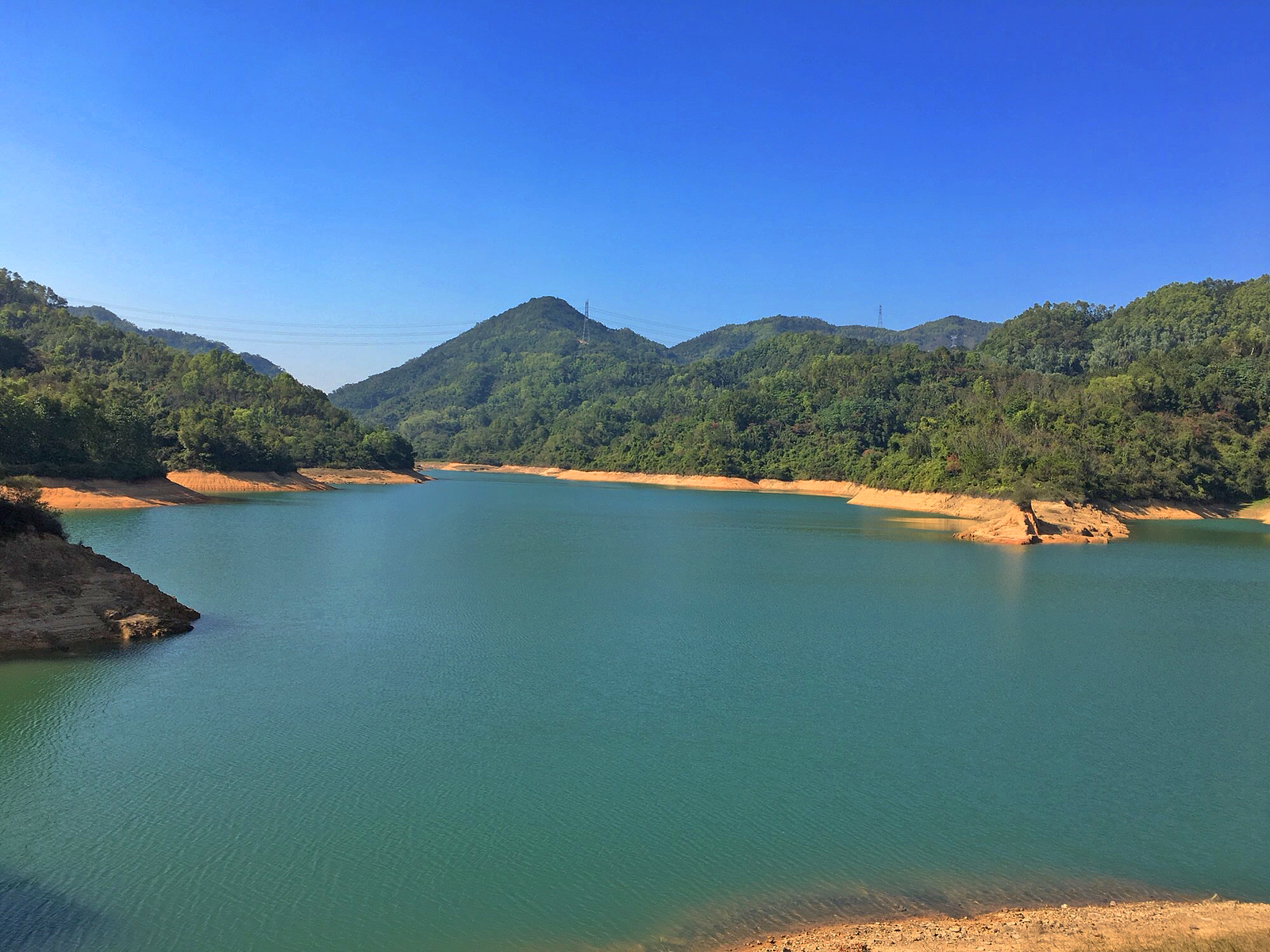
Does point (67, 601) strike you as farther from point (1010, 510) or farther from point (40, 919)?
point (1010, 510)

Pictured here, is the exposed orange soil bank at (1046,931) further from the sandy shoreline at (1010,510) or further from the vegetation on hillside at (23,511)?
the sandy shoreline at (1010,510)

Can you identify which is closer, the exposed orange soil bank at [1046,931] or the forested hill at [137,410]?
the exposed orange soil bank at [1046,931]

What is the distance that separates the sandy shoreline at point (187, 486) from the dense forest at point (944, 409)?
107ft

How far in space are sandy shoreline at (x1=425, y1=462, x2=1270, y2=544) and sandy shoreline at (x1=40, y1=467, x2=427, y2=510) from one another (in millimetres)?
31335

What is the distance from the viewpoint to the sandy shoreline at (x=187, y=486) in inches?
1432

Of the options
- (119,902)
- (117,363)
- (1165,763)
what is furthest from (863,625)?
(117,363)

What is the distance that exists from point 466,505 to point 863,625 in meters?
36.3

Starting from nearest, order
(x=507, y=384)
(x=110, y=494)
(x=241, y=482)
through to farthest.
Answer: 1. (x=110, y=494)
2. (x=241, y=482)
3. (x=507, y=384)

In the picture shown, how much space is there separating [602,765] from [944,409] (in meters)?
74.8

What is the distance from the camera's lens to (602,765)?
927cm

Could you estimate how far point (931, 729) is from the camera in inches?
425

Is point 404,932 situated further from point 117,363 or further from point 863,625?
point 117,363

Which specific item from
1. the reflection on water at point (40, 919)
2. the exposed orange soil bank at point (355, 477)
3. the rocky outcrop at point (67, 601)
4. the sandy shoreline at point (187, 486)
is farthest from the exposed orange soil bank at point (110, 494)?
the reflection on water at point (40, 919)

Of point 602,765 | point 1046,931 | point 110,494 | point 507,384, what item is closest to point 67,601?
point 602,765
